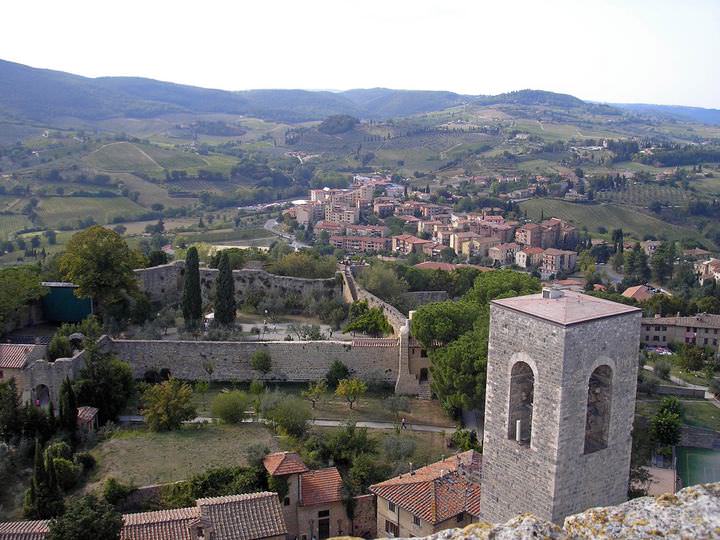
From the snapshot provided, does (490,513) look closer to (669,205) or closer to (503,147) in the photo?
(669,205)

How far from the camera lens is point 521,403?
425 inches

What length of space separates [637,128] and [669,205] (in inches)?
4769

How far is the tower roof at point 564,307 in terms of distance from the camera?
32.0 ft

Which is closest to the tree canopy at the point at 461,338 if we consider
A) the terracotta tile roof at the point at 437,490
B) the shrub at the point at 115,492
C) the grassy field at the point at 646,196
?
the terracotta tile roof at the point at 437,490

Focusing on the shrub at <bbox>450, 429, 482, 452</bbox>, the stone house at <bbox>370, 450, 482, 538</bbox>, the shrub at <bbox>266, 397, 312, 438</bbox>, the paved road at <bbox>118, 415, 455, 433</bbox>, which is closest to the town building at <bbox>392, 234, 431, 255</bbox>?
the paved road at <bbox>118, 415, 455, 433</bbox>

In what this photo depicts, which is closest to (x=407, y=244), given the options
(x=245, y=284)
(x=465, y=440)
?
(x=245, y=284)

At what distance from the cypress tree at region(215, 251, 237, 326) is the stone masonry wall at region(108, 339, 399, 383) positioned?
4.01 meters

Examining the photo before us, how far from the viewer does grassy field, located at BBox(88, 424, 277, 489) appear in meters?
16.0

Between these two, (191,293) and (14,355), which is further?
(191,293)

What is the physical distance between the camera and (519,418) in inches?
423

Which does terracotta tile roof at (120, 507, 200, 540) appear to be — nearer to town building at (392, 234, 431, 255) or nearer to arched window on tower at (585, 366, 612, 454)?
arched window on tower at (585, 366, 612, 454)

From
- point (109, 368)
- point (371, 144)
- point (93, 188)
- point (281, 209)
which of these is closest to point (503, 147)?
point (371, 144)

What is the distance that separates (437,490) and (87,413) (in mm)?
9595

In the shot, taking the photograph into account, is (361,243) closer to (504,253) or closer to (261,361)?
(504,253)
